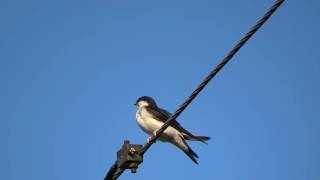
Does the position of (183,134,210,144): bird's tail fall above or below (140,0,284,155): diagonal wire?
above

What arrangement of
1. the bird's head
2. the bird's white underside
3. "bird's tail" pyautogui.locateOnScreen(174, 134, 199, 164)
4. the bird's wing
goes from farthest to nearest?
1. the bird's head
2. the bird's white underside
3. the bird's wing
4. "bird's tail" pyautogui.locateOnScreen(174, 134, 199, 164)

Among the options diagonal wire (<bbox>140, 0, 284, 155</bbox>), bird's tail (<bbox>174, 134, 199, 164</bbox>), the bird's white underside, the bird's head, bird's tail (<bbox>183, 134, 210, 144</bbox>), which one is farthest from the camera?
the bird's head

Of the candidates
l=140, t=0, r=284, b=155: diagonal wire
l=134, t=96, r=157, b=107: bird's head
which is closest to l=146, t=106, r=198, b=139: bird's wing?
l=134, t=96, r=157, b=107: bird's head

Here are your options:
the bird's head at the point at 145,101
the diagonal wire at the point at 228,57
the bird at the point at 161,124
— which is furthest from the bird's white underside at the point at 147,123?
the diagonal wire at the point at 228,57

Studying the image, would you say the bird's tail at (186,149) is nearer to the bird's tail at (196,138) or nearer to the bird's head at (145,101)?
the bird's tail at (196,138)

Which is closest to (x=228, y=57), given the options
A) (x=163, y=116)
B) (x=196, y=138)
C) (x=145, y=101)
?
(x=196, y=138)

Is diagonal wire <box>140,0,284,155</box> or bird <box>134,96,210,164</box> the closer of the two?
diagonal wire <box>140,0,284,155</box>

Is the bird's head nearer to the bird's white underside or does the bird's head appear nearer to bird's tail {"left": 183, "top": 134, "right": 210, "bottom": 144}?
the bird's white underside

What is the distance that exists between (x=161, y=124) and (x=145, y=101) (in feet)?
6.40

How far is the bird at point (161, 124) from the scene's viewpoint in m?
9.20

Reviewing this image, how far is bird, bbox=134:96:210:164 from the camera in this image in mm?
9199

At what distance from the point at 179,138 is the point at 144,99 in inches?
115

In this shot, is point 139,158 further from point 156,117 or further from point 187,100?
point 156,117

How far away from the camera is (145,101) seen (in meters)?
12.2
